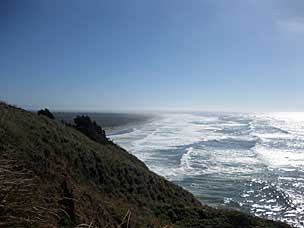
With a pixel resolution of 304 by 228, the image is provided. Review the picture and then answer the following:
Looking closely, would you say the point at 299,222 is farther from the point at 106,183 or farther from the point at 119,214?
the point at 119,214

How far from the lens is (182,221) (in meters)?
17.2

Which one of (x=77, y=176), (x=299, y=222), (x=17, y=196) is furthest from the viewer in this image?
(x=299, y=222)

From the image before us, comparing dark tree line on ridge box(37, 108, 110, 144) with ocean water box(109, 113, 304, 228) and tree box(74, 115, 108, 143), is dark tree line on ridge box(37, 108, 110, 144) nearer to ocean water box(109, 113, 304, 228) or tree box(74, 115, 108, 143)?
tree box(74, 115, 108, 143)

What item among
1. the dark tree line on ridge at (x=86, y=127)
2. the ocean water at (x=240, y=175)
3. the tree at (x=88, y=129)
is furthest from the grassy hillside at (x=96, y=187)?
the tree at (x=88, y=129)

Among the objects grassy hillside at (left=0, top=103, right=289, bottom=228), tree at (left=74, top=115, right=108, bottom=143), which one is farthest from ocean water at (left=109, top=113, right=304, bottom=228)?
tree at (left=74, top=115, right=108, bottom=143)

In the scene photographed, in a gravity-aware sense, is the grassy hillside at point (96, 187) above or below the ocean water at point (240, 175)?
above

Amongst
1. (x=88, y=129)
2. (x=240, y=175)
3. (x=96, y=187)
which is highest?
(x=88, y=129)

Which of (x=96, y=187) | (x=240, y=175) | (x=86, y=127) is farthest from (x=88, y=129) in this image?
(x=240, y=175)

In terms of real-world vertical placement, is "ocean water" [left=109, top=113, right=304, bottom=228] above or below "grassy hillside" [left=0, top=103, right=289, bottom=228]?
below

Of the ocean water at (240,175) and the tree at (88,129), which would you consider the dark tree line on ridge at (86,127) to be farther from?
the ocean water at (240,175)

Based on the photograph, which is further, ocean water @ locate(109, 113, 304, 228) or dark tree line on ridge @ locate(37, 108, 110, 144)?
dark tree line on ridge @ locate(37, 108, 110, 144)

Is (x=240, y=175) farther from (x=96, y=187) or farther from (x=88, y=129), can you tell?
(x=96, y=187)

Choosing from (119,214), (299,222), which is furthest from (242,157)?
(119,214)

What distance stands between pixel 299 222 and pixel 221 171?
15.2m
